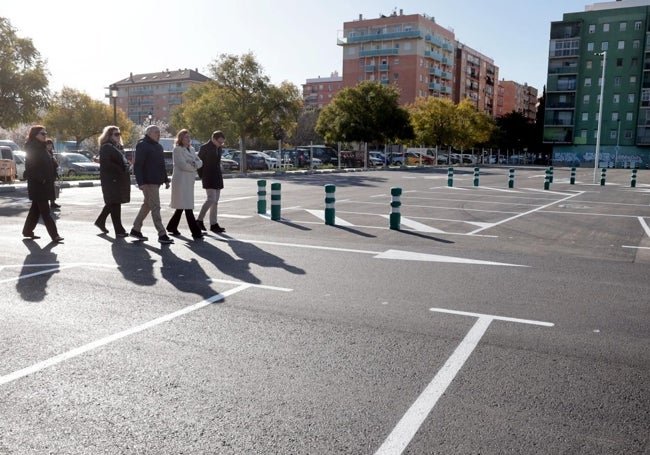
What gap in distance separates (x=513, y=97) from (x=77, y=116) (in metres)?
117

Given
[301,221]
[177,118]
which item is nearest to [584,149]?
[177,118]

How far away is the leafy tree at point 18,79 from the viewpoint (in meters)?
26.1

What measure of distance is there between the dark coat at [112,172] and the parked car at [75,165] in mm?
23008

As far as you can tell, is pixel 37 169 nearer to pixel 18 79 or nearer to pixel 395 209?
pixel 395 209

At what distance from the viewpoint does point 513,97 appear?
14962cm

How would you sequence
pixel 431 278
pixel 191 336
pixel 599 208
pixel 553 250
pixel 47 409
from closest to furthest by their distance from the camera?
pixel 47 409 < pixel 191 336 < pixel 431 278 < pixel 553 250 < pixel 599 208

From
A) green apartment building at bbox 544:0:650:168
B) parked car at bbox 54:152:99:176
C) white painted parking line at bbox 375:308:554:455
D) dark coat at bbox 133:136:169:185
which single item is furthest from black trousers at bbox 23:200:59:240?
green apartment building at bbox 544:0:650:168

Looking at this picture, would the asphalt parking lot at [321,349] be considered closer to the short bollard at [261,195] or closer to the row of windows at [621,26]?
the short bollard at [261,195]

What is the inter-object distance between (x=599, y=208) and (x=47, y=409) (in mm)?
16656

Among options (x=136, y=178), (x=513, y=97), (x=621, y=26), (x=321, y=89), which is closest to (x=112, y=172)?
(x=136, y=178)

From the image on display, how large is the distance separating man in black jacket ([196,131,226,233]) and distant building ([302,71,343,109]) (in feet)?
386

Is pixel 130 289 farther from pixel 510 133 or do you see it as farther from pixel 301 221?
pixel 510 133

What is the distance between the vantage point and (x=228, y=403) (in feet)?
11.5

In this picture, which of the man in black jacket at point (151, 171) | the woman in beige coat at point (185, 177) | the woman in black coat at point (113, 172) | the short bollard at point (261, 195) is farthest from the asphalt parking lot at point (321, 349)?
the short bollard at point (261, 195)
